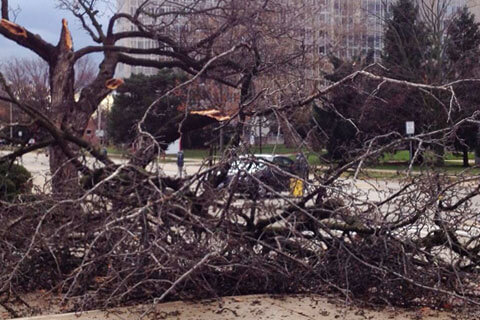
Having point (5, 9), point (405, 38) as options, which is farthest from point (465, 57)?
point (5, 9)

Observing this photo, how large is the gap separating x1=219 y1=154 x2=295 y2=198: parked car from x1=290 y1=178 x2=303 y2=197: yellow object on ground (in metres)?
0.04

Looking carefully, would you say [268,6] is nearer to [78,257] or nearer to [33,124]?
[33,124]

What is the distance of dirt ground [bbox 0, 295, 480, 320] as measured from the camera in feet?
17.1

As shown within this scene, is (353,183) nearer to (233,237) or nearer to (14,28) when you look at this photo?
(233,237)

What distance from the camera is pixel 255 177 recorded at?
222 inches

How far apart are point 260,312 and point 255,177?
1.07 metres

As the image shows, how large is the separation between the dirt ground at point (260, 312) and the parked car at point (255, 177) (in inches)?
35.6

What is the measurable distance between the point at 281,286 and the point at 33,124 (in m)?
2.86

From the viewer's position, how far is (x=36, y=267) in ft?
20.1

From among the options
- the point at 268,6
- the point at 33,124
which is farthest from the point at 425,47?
the point at 33,124

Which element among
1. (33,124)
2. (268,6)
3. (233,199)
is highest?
(268,6)

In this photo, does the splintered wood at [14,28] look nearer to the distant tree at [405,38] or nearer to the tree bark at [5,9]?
the tree bark at [5,9]

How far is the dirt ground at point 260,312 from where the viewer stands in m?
5.20

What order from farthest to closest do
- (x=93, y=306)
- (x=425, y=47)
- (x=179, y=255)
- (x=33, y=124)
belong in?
(x=425, y=47) < (x=33, y=124) < (x=93, y=306) < (x=179, y=255)
